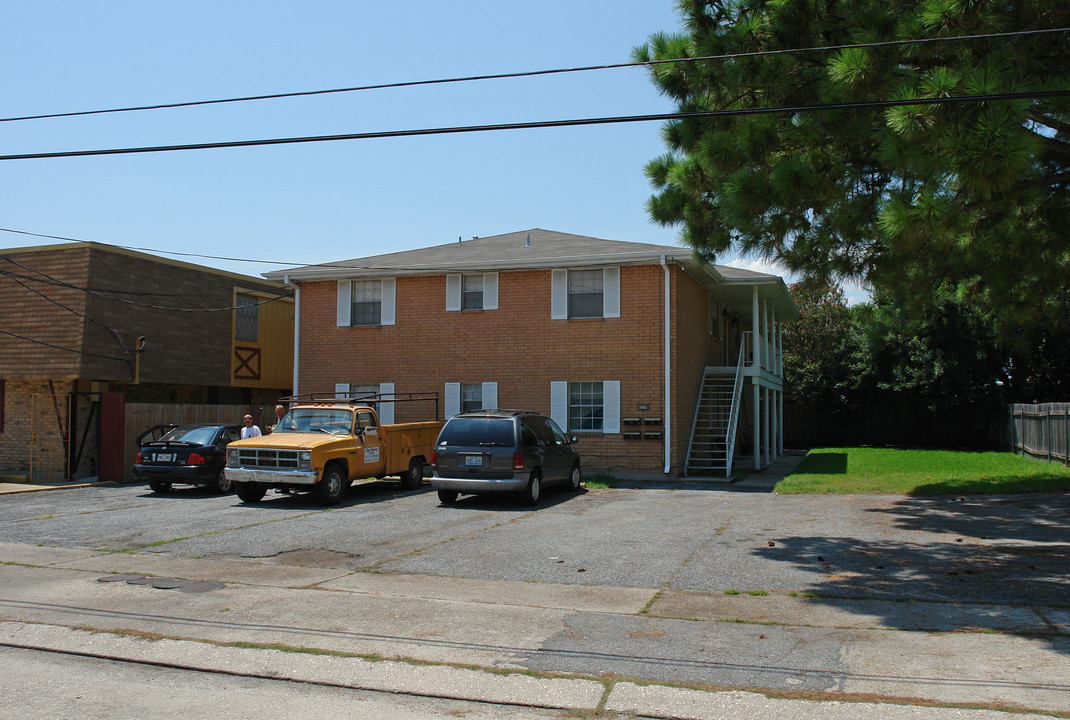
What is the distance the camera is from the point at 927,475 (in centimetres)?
1917

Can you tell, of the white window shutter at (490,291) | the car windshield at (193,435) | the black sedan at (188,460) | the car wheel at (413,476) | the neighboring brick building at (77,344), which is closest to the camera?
the black sedan at (188,460)

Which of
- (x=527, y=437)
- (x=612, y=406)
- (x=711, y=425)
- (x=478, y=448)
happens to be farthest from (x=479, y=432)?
(x=711, y=425)

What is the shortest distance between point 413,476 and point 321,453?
3266 millimetres

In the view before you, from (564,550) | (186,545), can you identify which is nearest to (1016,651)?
(564,550)

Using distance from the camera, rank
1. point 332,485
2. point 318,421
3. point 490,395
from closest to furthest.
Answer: point 332,485
point 318,421
point 490,395

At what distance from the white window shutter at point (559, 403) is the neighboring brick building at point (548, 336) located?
24 millimetres

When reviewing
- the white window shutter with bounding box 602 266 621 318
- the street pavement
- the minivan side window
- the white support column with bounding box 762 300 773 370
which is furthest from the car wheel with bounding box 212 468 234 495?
the white support column with bounding box 762 300 773 370

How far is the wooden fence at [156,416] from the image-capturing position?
19.7 meters

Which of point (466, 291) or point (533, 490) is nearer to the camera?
point (533, 490)

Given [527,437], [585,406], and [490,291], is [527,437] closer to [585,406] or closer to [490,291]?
[585,406]

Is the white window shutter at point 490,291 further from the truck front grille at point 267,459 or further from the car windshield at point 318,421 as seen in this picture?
the truck front grille at point 267,459

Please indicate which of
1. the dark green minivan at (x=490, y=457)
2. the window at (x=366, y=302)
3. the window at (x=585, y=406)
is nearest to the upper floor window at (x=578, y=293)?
the window at (x=585, y=406)

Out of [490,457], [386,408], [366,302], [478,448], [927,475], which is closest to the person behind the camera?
[490,457]

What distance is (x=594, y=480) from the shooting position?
18750 millimetres
